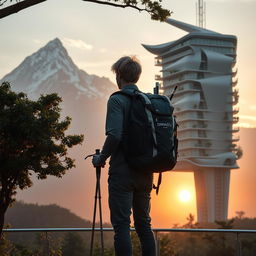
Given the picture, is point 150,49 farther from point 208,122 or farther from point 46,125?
point 46,125

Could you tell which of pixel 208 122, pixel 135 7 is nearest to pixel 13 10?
pixel 135 7

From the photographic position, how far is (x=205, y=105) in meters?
120

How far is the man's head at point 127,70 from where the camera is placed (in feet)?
15.6

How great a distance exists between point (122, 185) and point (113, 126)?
16.6 inches

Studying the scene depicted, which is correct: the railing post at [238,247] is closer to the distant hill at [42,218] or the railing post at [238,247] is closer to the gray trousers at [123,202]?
the gray trousers at [123,202]

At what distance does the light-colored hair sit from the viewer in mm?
4758

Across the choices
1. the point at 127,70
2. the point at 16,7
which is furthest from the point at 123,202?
the point at 16,7

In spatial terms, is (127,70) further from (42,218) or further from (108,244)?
(42,218)

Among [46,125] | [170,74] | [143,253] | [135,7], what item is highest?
[170,74]

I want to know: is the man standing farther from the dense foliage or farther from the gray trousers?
the dense foliage

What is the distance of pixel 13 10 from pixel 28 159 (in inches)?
203

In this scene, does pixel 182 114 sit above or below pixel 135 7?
above

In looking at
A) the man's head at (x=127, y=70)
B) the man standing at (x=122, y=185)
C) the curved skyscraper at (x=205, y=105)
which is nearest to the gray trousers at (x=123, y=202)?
the man standing at (x=122, y=185)

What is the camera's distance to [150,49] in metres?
123
